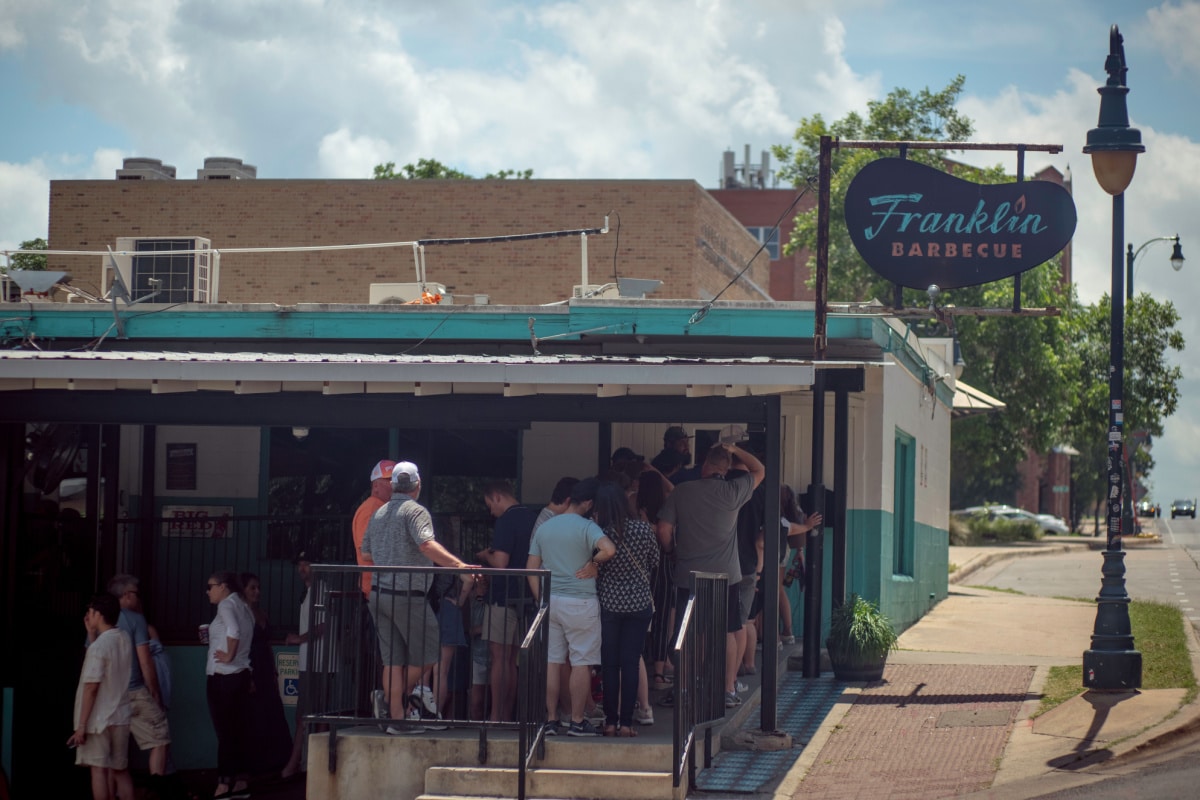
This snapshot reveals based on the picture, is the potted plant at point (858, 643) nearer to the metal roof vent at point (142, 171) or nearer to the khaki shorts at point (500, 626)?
the khaki shorts at point (500, 626)

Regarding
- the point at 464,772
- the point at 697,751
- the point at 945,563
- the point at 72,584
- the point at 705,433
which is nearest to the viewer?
the point at 464,772

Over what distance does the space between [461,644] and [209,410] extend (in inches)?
121

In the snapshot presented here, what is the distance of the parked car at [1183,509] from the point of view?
10131 cm

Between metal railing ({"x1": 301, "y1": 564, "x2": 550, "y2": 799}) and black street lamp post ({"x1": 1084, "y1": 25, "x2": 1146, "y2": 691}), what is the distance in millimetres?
4552

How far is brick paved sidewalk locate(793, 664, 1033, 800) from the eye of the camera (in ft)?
29.3

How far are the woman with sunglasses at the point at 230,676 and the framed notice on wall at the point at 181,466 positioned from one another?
10.6 ft

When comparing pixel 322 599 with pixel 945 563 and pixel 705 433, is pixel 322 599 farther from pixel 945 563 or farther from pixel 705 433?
pixel 945 563

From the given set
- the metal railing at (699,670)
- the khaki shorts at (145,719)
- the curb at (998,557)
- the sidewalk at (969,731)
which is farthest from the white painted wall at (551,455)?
the curb at (998,557)

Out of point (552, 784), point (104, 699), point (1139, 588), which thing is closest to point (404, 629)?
point (552, 784)

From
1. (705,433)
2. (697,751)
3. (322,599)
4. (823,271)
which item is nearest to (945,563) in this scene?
(705,433)

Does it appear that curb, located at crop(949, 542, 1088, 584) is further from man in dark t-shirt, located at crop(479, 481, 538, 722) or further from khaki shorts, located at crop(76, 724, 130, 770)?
khaki shorts, located at crop(76, 724, 130, 770)

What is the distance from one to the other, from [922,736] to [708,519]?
2.29 metres

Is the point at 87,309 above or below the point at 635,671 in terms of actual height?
above

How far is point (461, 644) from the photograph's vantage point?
362 inches
